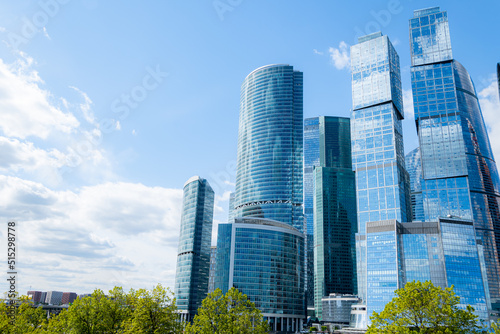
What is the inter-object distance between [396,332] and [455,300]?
896cm

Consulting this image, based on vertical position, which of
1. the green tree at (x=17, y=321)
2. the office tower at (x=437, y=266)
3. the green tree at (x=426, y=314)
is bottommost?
the green tree at (x=17, y=321)

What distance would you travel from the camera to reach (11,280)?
5338 cm

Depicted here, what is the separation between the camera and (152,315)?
63.0 meters

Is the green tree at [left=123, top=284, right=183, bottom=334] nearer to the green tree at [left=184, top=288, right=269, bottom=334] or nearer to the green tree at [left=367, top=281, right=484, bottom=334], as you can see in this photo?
the green tree at [left=184, top=288, right=269, bottom=334]

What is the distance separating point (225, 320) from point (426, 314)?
2855 cm

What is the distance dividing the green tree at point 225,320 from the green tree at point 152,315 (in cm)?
409

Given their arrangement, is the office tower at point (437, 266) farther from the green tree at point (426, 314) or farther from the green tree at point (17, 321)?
the green tree at point (17, 321)

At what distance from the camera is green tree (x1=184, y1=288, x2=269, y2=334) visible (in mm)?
59500

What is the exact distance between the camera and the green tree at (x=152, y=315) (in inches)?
2425

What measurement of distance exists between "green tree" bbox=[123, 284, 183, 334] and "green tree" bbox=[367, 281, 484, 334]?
103ft

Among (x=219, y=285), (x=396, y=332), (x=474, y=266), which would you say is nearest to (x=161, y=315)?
(x=396, y=332)

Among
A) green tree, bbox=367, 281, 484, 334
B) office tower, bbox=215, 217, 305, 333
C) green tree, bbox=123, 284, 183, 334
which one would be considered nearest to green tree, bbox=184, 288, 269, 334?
green tree, bbox=123, 284, 183, 334

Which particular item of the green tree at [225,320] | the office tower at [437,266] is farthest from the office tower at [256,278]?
the green tree at [225,320]

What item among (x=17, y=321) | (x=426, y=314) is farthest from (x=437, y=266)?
(x=17, y=321)
